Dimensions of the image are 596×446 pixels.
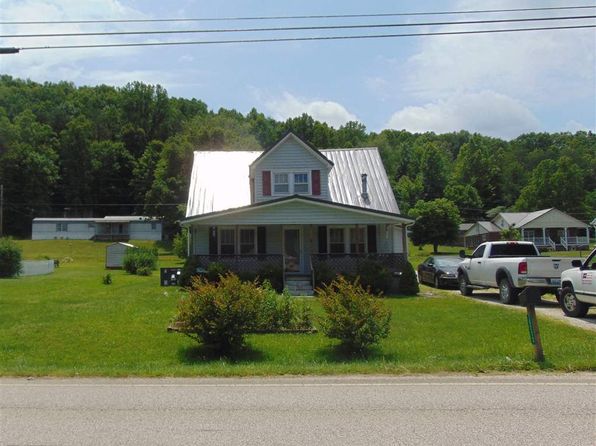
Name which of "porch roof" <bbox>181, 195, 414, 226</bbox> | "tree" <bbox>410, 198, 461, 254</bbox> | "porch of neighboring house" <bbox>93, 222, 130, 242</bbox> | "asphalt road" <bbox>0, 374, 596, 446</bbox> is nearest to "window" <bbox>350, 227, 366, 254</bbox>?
"porch roof" <bbox>181, 195, 414, 226</bbox>

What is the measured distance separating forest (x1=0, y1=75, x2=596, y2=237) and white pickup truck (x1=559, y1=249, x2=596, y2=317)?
54475 millimetres

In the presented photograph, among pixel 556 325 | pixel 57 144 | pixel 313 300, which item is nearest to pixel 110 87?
A: pixel 57 144

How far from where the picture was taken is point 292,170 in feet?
90.0

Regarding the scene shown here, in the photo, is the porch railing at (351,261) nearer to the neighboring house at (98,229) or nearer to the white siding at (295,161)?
the white siding at (295,161)

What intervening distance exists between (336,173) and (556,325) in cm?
1763

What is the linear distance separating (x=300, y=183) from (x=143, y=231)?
54.6 m

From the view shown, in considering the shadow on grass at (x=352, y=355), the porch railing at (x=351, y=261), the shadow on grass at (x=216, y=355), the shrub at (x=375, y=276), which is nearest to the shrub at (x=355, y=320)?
the shadow on grass at (x=352, y=355)

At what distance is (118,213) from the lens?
A: 10212cm

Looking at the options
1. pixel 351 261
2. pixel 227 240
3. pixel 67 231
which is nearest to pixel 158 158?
pixel 67 231

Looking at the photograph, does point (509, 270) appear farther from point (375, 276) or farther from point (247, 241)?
point (247, 241)

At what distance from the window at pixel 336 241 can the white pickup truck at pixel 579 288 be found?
11.7 meters

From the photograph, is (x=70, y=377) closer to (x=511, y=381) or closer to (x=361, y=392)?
(x=361, y=392)

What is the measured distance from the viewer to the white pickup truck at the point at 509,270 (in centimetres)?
1683

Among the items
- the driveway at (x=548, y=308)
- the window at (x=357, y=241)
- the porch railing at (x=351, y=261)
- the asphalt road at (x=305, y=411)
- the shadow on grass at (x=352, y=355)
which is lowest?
the shadow on grass at (x=352, y=355)
